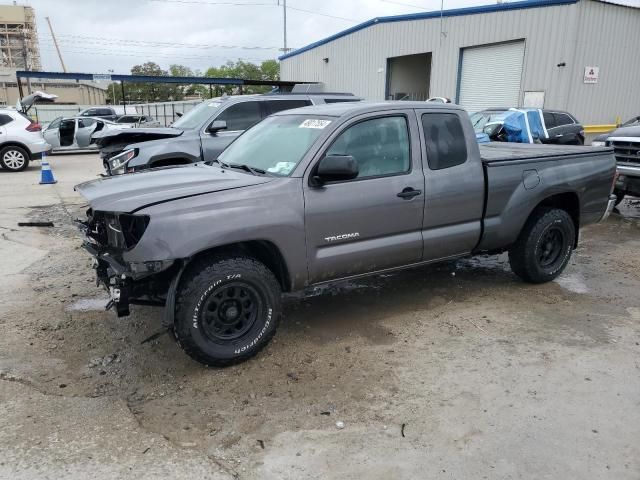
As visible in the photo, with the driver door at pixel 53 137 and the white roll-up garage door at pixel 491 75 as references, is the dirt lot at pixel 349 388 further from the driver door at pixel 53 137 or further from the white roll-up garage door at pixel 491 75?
the driver door at pixel 53 137

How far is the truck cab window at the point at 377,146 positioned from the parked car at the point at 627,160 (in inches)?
226

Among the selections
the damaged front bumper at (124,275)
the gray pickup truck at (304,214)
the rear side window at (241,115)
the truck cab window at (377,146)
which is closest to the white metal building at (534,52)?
the rear side window at (241,115)

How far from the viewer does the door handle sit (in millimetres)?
4343

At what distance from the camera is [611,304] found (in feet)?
16.8

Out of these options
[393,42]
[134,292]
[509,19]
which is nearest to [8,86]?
[393,42]

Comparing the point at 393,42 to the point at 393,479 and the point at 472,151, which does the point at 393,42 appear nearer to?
the point at 472,151

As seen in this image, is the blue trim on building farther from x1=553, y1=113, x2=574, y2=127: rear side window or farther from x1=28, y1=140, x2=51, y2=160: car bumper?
x1=28, y1=140, x2=51, y2=160: car bumper

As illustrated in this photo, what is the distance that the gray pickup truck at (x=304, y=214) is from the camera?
3.53 meters

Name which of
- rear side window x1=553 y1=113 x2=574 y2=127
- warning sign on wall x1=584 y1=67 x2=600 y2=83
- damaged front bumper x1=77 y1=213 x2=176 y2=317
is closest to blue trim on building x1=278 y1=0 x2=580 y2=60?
warning sign on wall x1=584 y1=67 x2=600 y2=83

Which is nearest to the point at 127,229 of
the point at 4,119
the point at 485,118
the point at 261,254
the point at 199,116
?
the point at 261,254

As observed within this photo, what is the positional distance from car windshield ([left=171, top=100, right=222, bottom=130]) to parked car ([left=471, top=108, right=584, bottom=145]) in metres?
6.34

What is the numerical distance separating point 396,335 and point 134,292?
2.13m

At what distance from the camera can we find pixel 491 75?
19250 millimetres

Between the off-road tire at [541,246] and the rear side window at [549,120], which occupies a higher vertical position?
the rear side window at [549,120]
